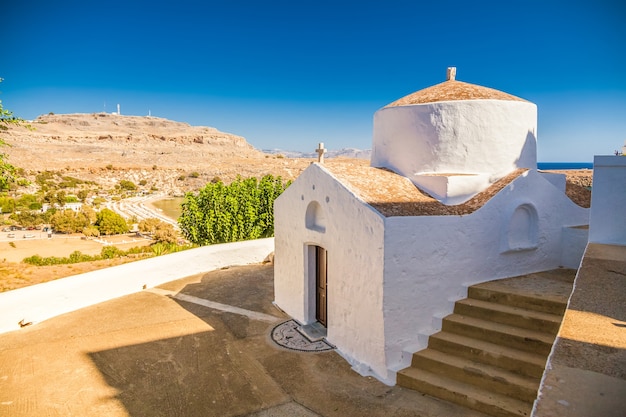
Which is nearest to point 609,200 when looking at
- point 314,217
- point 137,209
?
point 314,217

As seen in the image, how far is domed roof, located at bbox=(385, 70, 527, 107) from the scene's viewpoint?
852 cm

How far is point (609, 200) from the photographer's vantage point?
21.7 ft

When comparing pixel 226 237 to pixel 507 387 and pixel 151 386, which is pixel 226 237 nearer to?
pixel 151 386

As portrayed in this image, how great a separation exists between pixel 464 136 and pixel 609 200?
9.40 ft

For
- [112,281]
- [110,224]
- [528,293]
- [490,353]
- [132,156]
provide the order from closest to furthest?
[490,353] → [528,293] → [112,281] → [110,224] → [132,156]

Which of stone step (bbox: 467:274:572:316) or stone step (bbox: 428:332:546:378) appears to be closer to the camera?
stone step (bbox: 428:332:546:378)

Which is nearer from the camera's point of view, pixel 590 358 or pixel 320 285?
pixel 590 358

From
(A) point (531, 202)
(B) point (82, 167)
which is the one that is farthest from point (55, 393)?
(B) point (82, 167)

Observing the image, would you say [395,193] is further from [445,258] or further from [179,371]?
[179,371]

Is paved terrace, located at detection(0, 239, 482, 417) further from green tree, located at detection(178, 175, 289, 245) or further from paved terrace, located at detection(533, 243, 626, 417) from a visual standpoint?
green tree, located at detection(178, 175, 289, 245)

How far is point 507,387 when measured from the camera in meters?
5.50

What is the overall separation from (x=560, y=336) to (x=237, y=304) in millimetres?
7807

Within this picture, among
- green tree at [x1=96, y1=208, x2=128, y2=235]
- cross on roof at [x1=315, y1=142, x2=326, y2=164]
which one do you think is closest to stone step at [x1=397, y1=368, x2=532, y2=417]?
cross on roof at [x1=315, y1=142, x2=326, y2=164]

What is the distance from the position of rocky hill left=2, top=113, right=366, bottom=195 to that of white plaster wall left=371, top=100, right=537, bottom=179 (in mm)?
37209
